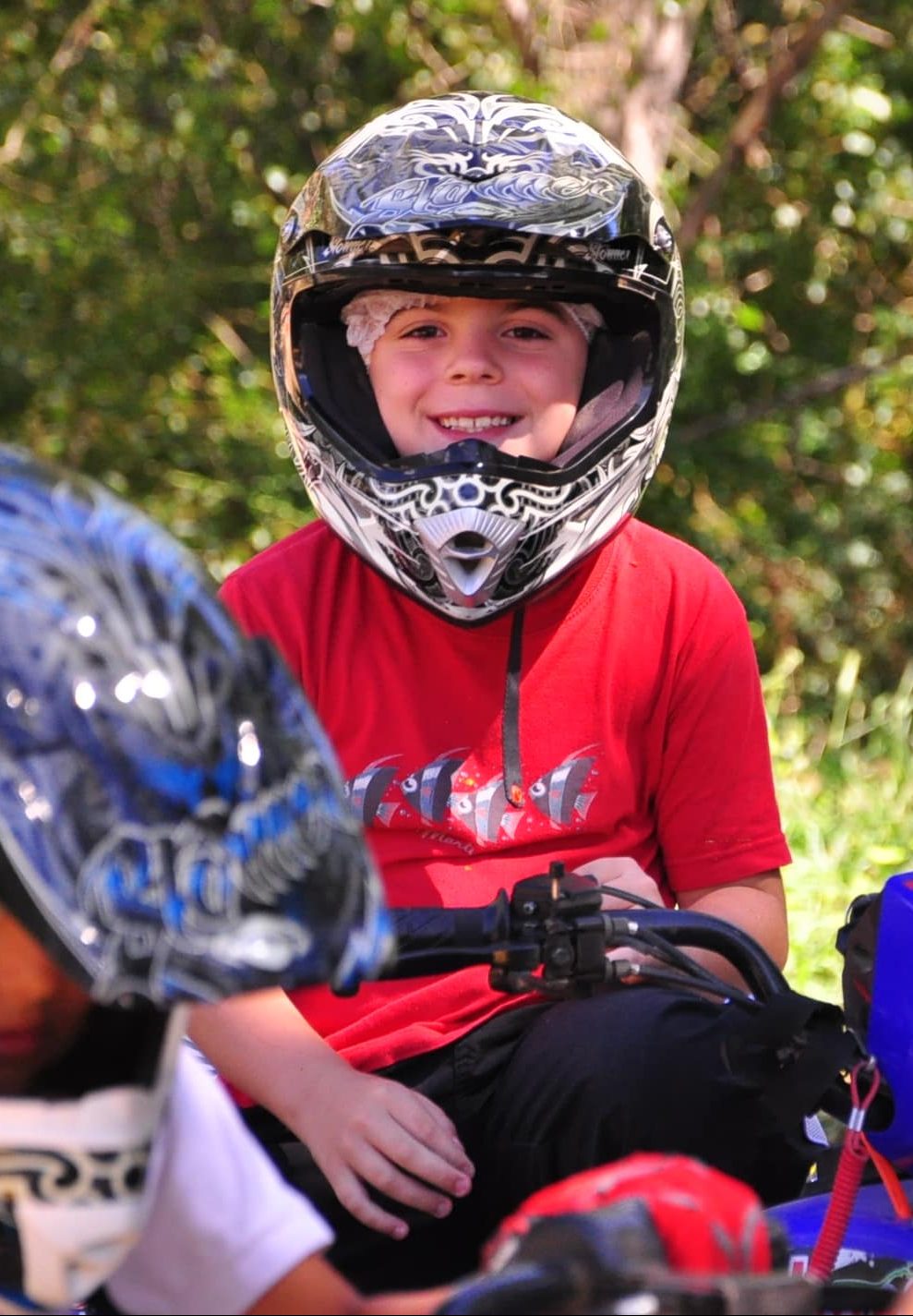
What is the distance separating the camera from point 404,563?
109 inches

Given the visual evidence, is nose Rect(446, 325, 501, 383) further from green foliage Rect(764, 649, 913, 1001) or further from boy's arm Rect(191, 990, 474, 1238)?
green foliage Rect(764, 649, 913, 1001)

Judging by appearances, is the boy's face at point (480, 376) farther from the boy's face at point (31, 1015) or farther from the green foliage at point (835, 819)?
the green foliage at point (835, 819)

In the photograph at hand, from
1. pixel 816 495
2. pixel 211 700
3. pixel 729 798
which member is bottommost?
pixel 816 495

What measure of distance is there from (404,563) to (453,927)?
0.83 meters

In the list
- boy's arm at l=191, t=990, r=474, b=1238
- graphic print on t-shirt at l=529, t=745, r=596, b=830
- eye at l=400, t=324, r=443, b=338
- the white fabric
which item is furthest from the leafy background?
the white fabric

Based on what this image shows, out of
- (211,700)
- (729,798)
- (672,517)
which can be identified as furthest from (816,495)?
(211,700)

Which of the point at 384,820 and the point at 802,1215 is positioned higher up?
the point at 384,820

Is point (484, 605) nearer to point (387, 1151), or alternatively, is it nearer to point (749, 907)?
point (749, 907)

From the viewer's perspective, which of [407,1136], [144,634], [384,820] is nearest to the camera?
[144,634]

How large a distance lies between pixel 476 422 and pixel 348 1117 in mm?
996

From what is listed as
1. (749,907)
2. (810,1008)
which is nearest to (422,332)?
(749,907)

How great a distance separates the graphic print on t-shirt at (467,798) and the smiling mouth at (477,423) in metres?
0.46

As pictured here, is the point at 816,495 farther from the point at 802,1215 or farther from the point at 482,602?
the point at 802,1215

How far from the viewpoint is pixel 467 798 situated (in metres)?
2.67
